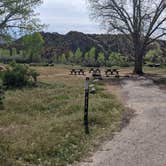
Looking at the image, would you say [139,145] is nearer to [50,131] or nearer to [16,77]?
[50,131]

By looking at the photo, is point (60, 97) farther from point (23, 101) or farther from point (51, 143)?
point (51, 143)

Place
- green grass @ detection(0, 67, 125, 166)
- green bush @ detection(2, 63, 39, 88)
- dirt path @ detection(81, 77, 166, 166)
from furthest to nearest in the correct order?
green bush @ detection(2, 63, 39, 88)
green grass @ detection(0, 67, 125, 166)
dirt path @ detection(81, 77, 166, 166)

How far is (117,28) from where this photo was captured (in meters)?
40.3

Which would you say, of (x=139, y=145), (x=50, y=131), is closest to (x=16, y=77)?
(x=50, y=131)

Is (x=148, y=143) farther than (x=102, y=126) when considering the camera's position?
No

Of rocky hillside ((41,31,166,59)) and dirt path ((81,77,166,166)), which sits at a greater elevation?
rocky hillside ((41,31,166,59))

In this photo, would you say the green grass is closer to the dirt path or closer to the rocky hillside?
the dirt path

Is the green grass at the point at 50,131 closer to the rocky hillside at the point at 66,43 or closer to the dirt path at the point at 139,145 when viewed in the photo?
the dirt path at the point at 139,145

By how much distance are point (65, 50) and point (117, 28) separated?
9044 centimetres

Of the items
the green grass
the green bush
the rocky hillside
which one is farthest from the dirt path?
the rocky hillside

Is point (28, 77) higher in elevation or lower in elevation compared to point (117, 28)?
lower

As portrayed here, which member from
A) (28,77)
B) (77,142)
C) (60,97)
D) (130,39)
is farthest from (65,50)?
(77,142)

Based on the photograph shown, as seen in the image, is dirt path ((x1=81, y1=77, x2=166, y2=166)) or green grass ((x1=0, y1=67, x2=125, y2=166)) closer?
dirt path ((x1=81, y1=77, x2=166, y2=166))

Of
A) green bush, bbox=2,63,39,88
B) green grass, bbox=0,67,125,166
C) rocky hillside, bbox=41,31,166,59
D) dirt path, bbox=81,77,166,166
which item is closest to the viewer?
dirt path, bbox=81,77,166,166
